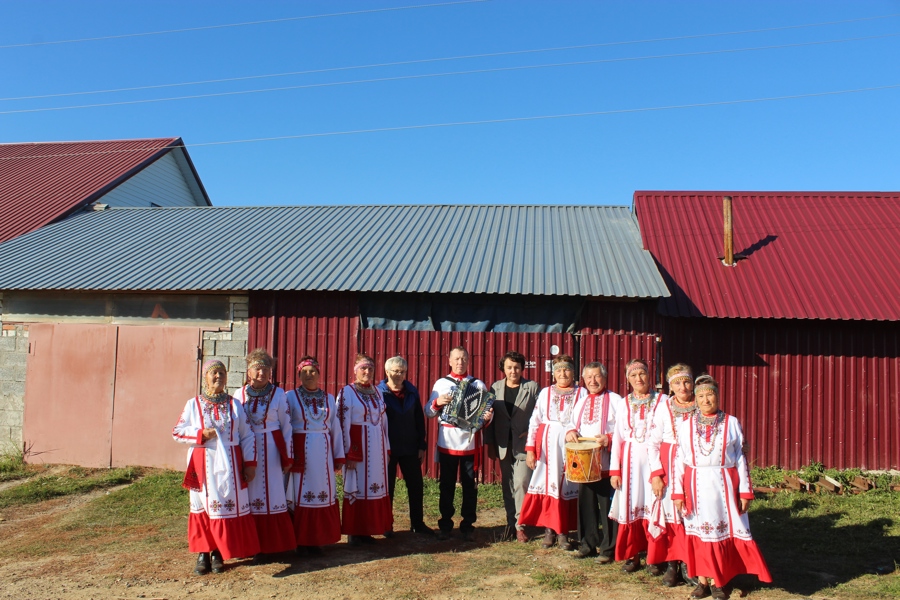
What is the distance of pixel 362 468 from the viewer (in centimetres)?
571

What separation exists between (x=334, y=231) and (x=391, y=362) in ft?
19.6

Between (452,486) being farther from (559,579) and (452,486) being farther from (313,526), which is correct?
(559,579)

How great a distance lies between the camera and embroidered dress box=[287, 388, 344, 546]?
5.37m

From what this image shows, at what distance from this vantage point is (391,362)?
5.95m

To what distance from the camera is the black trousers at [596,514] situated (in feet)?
17.5

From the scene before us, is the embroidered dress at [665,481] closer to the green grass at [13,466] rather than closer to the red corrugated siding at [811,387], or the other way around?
the red corrugated siding at [811,387]

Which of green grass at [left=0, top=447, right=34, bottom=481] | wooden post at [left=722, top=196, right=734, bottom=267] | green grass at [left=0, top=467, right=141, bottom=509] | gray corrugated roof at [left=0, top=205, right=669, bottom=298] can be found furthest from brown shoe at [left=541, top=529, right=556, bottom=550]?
green grass at [left=0, top=447, right=34, bottom=481]

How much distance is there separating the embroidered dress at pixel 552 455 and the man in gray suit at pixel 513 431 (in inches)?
7.8

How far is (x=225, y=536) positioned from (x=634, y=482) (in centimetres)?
294

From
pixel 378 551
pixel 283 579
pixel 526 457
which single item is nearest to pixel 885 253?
pixel 526 457

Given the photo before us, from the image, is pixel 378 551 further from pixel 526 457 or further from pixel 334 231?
pixel 334 231

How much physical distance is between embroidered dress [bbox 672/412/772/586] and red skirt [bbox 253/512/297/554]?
2.82 metres

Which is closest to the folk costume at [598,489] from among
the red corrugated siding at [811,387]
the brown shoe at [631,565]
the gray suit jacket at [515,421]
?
the brown shoe at [631,565]

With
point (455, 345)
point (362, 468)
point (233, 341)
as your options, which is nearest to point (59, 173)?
point (233, 341)
